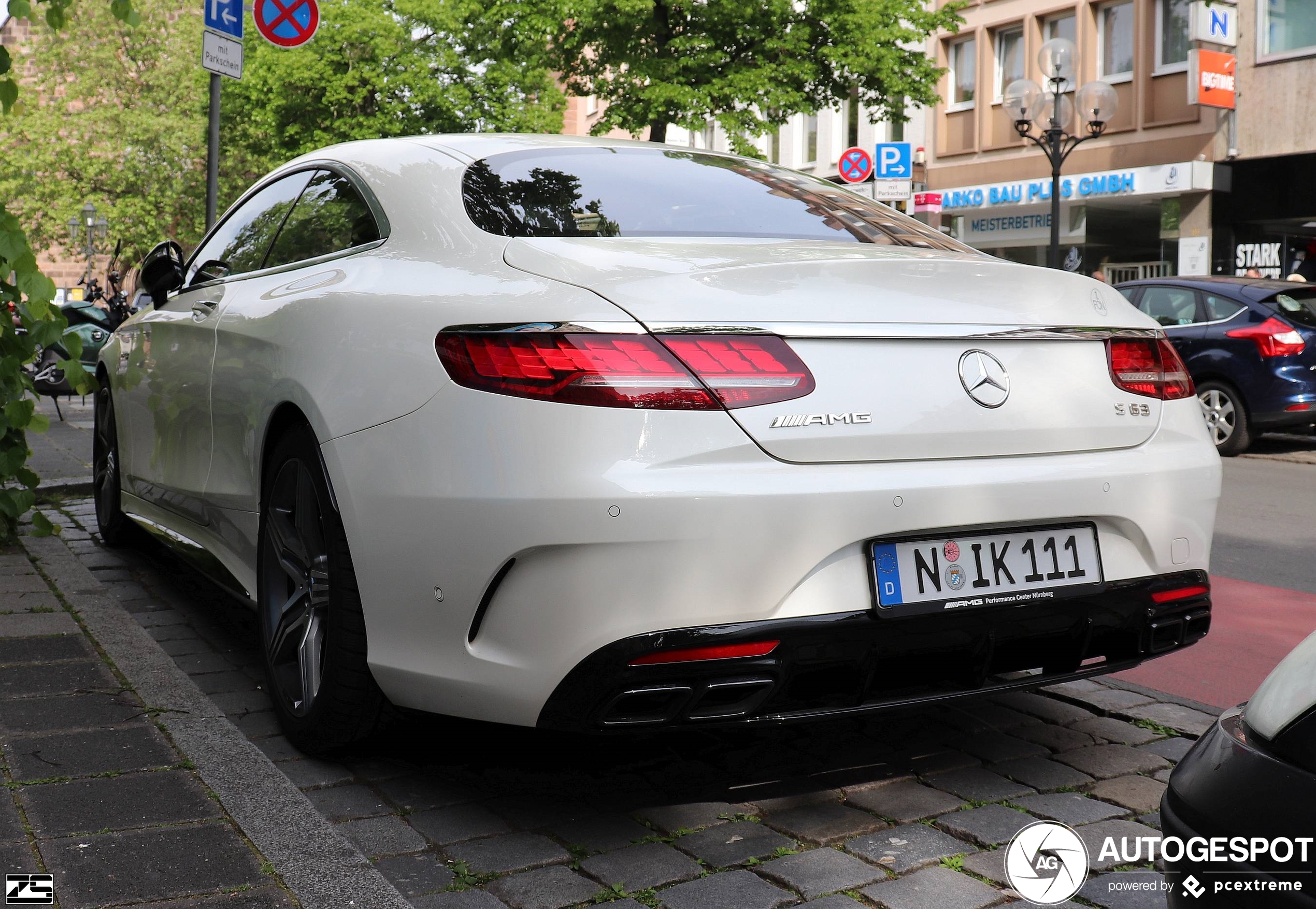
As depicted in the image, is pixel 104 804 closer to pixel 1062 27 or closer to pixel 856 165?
pixel 856 165

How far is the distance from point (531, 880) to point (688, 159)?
2.01m

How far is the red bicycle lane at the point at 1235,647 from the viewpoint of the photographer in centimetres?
424

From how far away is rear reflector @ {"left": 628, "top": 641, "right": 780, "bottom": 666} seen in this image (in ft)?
8.44

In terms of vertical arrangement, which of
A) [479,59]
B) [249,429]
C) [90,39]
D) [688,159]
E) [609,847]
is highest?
[90,39]

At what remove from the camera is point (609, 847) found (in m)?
2.81

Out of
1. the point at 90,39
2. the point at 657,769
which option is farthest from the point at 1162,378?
the point at 90,39

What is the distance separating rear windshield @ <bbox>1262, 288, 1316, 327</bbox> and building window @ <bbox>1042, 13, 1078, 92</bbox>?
14263 mm

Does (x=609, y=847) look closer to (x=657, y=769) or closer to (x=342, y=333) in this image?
(x=657, y=769)

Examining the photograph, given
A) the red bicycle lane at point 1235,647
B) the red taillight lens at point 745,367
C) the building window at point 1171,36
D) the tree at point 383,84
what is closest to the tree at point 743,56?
the building window at point 1171,36

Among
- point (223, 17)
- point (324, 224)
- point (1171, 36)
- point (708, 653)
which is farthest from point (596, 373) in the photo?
point (1171, 36)

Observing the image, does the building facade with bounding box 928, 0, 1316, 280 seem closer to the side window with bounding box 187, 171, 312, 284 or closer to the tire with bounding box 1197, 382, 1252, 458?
the tire with bounding box 1197, 382, 1252, 458

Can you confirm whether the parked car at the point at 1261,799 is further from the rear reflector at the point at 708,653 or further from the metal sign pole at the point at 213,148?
the metal sign pole at the point at 213,148

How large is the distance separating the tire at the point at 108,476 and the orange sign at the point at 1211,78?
64.9 ft

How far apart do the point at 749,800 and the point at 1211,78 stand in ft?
71.4
